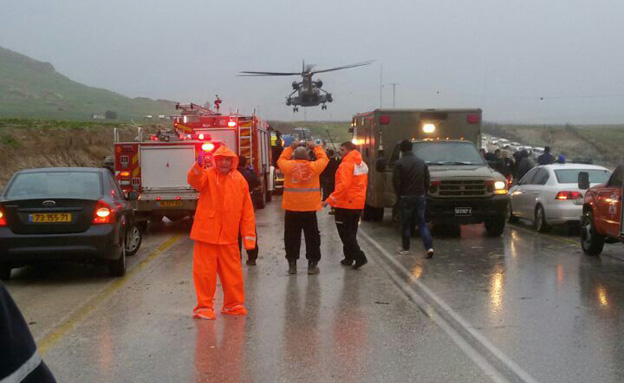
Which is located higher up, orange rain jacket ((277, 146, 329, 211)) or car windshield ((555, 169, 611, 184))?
orange rain jacket ((277, 146, 329, 211))

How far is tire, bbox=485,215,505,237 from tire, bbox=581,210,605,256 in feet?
8.17

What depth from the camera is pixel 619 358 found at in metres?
5.88

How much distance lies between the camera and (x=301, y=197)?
992 centimetres

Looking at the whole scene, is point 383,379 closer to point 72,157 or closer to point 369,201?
point 369,201

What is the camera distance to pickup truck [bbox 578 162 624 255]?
33.8 feet

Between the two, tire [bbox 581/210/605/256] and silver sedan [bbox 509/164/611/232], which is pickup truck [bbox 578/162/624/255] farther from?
silver sedan [bbox 509/164/611/232]

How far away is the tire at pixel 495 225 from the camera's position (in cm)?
1429

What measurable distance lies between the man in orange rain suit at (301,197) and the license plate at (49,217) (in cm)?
291

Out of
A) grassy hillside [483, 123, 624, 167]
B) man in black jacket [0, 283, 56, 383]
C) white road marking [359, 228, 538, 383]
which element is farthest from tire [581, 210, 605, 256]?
Result: grassy hillside [483, 123, 624, 167]

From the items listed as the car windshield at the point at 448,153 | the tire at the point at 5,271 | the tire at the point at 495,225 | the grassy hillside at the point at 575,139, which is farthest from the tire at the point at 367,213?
the grassy hillside at the point at 575,139

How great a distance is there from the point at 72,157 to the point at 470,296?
28.2 m

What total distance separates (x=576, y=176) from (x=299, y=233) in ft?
24.9

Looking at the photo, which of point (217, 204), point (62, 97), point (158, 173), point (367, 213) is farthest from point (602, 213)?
point (62, 97)

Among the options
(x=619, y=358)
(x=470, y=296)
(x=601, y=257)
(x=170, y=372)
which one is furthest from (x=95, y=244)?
(x=601, y=257)
